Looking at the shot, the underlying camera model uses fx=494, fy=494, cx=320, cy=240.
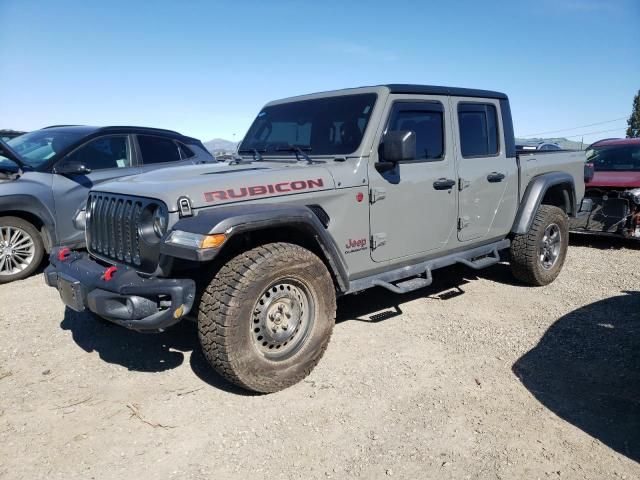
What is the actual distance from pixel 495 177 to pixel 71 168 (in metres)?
4.71

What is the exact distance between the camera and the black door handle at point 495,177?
15.6ft

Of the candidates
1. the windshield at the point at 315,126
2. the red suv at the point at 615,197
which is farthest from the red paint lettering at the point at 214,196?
the red suv at the point at 615,197

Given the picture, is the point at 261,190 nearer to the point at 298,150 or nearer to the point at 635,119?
the point at 298,150

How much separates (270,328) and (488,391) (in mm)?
1521

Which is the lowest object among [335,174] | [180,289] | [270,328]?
[270,328]

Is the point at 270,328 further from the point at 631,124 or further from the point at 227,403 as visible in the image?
the point at 631,124

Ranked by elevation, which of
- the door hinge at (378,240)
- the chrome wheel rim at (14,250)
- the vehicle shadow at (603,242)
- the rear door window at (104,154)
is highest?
the rear door window at (104,154)

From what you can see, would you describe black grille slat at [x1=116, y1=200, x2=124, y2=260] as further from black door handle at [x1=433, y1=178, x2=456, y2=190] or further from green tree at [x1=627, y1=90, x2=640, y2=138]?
green tree at [x1=627, y1=90, x2=640, y2=138]

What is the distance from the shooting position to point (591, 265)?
652 cm

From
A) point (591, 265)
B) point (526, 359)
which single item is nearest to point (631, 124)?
point (591, 265)

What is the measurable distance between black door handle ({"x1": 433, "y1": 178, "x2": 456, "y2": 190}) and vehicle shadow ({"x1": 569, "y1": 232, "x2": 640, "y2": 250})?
4615 mm

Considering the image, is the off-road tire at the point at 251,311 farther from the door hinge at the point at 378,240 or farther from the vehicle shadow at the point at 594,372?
the vehicle shadow at the point at 594,372

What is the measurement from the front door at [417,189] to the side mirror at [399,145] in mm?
171

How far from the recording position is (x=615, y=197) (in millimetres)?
7445
